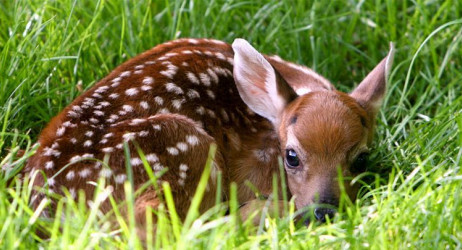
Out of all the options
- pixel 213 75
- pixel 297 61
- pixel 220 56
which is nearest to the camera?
pixel 213 75

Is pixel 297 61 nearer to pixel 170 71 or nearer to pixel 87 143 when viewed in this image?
pixel 170 71

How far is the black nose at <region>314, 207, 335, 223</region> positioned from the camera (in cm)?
409

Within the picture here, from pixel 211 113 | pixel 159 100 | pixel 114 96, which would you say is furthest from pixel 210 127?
pixel 114 96

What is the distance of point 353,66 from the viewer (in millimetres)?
5918

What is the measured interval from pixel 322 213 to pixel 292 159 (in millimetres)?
439

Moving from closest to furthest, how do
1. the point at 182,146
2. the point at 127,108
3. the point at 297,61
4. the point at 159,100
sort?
the point at 182,146
the point at 127,108
the point at 159,100
the point at 297,61

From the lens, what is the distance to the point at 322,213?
4.09 meters

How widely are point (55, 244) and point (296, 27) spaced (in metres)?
2.75

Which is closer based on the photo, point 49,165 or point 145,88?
point 49,165

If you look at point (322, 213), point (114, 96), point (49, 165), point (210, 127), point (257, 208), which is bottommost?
point (257, 208)

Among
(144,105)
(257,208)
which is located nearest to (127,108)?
(144,105)

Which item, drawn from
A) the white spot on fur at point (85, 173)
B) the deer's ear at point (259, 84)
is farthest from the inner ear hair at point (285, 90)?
the white spot on fur at point (85, 173)

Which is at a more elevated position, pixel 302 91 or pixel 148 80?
pixel 148 80

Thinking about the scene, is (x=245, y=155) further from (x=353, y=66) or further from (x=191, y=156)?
(x=353, y=66)
